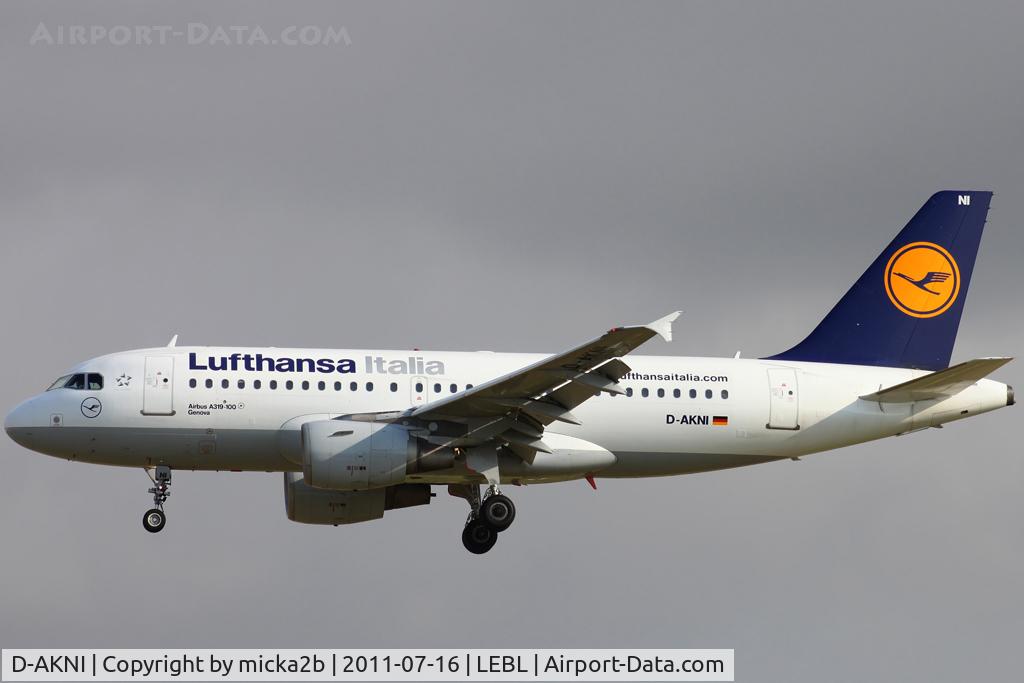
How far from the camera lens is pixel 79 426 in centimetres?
4222

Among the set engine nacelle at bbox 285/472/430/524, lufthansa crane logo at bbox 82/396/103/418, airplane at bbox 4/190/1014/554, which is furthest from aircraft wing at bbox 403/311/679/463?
lufthansa crane logo at bbox 82/396/103/418

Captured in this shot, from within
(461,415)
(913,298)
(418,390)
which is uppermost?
(913,298)

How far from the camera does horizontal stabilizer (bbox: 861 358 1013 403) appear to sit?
42778mm

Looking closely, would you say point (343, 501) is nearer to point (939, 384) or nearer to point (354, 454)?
point (354, 454)

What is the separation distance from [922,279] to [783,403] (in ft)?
21.6

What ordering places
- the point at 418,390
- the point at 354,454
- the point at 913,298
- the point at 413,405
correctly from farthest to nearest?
the point at 913,298, the point at 418,390, the point at 413,405, the point at 354,454

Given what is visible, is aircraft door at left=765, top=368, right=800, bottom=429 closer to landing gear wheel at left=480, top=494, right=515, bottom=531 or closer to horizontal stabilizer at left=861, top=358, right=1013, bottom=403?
horizontal stabilizer at left=861, top=358, right=1013, bottom=403

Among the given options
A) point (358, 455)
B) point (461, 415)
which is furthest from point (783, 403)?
point (358, 455)

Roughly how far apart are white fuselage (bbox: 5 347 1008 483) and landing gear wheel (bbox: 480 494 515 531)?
3.04ft

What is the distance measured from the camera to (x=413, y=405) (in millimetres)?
42906

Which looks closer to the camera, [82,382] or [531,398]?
[531,398]

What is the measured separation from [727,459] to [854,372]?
4372mm

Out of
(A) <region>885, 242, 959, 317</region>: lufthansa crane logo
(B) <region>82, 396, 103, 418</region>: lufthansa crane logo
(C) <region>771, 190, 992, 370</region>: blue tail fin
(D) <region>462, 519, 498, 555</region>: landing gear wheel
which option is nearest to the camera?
(B) <region>82, 396, 103, 418</region>: lufthansa crane logo

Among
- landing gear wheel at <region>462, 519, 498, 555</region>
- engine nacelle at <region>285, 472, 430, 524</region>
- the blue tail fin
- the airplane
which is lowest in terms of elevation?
landing gear wheel at <region>462, 519, 498, 555</region>
